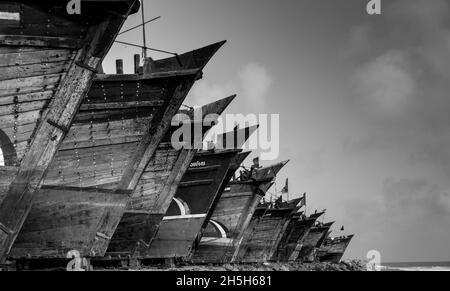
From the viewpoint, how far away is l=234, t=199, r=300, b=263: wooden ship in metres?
31.8

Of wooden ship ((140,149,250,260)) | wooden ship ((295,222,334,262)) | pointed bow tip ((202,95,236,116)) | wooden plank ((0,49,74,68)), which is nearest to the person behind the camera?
wooden plank ((0,49,74,68))

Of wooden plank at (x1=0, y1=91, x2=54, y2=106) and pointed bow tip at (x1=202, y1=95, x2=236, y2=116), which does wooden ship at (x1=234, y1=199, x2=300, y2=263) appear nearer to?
pointed bow tip at (x1=202, y1=95, x2=236, y2=116)

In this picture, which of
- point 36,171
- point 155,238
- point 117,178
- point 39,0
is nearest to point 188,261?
point 155,238

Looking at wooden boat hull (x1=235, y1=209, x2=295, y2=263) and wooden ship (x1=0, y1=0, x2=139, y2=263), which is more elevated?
wooden boat hull (x1=235, y1=209, x2=295, y2=263)

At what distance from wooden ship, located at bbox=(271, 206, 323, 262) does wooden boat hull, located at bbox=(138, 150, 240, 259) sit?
1870 cm

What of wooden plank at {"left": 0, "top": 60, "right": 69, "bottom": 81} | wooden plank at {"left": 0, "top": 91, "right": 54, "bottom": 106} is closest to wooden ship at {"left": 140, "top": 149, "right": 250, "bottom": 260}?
wooden plank at {"left": 0, "top": 91, "right": 54, "bottom": 106}

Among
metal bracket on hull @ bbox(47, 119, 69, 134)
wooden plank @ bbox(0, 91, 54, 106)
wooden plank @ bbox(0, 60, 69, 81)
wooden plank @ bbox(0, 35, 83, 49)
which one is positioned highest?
wooden plank @ bbox(0, 35, 83, 49)

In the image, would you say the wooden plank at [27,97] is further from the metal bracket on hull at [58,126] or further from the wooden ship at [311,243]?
the wooden ship at [311,243]

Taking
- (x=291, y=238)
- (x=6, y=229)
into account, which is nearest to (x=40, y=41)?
(x=6, y=229)

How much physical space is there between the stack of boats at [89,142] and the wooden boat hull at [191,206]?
1.5 inches

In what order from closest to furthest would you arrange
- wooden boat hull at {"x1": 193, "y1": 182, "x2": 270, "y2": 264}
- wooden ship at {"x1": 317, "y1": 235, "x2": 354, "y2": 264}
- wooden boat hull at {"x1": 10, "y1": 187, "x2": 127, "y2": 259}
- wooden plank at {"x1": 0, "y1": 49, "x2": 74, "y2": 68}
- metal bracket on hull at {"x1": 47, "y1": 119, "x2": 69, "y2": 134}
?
wooden plank at {"x1": 0, "y1": 49, "x2": 74, "y2": 68}, metal bracket on hull at {"x1": 47, "y1": 119, "x2": 69, "y2": 134}, wooden boat hull at {"x1": 10, "y1": 187, "x2": 127, "y2": 259}, wooden boat hull at {"x1": 193, "y1": 182, "x2": 270, "y2": 264}, wooden ship at {"x1": 317, "y1": 235, "x2": 354, "y2": 264}

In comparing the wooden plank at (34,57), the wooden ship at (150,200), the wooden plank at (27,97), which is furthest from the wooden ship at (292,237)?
the wooden plank at (34,57)

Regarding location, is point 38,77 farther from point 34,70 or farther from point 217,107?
point 217,107
